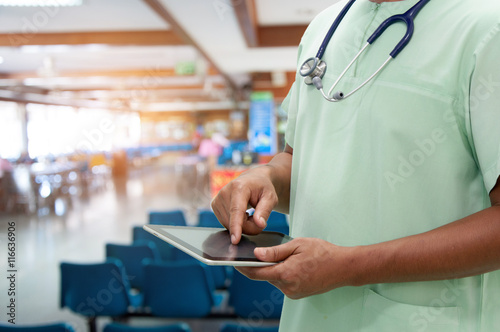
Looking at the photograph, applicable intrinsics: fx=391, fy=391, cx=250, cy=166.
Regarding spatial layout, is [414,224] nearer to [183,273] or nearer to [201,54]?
[183,273]

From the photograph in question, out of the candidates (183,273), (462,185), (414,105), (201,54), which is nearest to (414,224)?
(462,185)

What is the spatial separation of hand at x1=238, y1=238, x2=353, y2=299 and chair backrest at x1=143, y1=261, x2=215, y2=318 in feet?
7.26

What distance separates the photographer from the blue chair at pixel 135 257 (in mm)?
3404

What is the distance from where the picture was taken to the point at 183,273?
278cm

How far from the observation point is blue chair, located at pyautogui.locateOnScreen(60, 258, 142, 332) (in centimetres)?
282

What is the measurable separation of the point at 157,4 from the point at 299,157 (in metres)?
3.91

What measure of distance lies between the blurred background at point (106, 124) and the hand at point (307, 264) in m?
1.05

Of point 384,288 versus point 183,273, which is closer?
point 384,288

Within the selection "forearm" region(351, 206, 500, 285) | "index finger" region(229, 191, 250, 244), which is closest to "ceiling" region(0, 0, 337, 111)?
"index finger" region(229, 191, 250, 244)

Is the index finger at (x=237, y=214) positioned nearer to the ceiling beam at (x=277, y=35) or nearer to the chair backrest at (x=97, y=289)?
the chair backrest at (x=97, y=289)

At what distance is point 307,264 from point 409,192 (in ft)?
0.70


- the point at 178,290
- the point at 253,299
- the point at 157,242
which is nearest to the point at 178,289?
the point at 178,290

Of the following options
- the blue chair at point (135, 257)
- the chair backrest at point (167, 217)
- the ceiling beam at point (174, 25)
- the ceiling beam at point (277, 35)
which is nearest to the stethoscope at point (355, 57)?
the blue chair at point (135, 257)

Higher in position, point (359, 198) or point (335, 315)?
point (359, 198)
